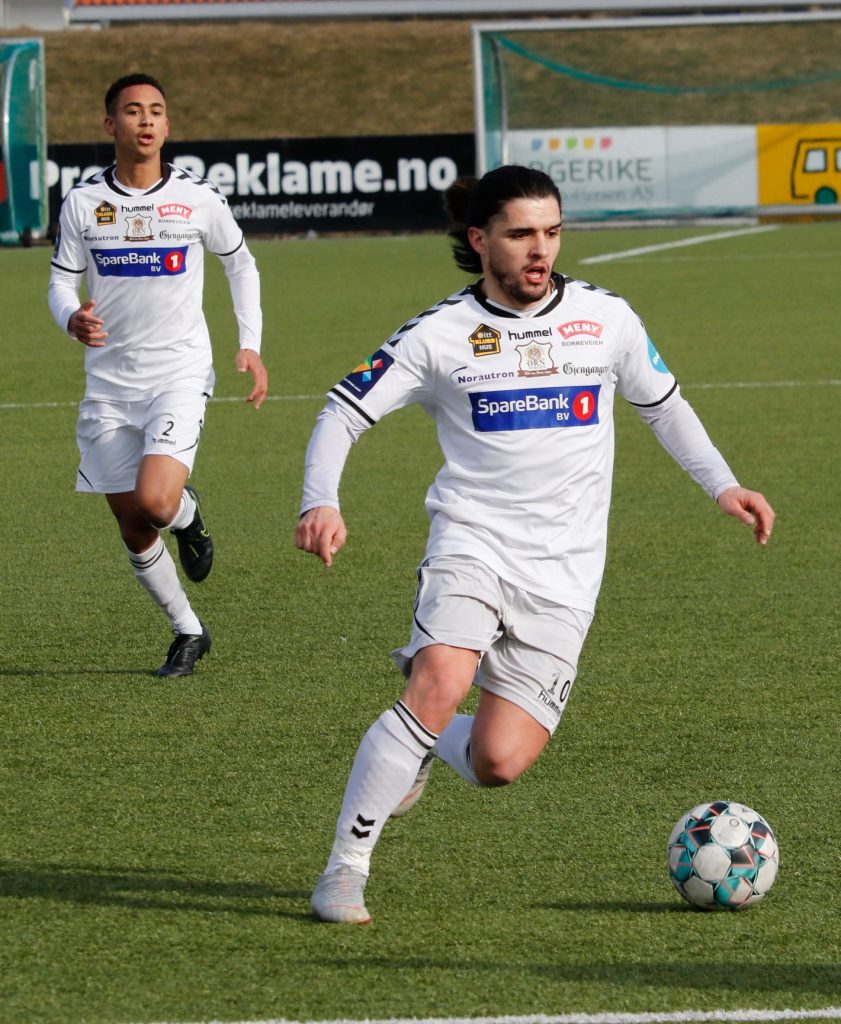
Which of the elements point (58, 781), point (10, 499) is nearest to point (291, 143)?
point (10, 499)

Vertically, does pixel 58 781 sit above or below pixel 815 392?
below

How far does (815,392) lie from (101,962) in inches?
428

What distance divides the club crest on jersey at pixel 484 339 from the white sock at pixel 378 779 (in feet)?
3.20

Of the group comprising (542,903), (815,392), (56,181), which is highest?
(56,181)

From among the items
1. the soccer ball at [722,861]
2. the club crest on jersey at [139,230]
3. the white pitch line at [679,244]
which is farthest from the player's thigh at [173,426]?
the white pitch line at [679,244]

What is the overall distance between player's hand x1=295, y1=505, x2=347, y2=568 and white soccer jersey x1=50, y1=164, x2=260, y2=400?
3023mm

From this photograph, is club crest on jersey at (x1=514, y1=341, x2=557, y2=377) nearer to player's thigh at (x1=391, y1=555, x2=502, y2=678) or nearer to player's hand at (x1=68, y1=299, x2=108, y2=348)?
player's thigh at (x1=391, y1=555, x2=502, y2=678)

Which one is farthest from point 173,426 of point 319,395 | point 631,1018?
point 319,395

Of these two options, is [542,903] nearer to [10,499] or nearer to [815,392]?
[10,499]

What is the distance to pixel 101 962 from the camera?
14.1 feet

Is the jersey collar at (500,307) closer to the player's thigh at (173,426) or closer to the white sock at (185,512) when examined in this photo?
the player's thigh at (173,426)

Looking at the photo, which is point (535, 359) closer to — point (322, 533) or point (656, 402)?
point (656, 402)

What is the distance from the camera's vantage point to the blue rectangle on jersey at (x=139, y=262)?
732cm

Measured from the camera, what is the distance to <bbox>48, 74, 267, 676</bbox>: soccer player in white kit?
7.19 m
